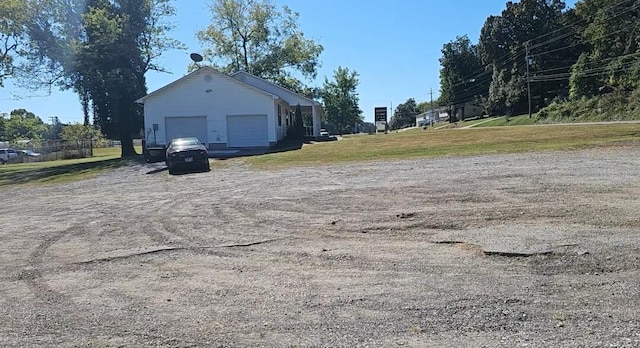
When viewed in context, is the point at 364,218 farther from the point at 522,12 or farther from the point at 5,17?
the point at 522,12

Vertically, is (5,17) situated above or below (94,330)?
above

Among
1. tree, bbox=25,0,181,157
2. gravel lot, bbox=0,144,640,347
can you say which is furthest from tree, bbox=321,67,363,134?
gravel lot, bbox=0,144,640,347

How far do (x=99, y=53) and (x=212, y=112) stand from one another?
869 centimetres

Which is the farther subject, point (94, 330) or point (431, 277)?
point (431, 277)

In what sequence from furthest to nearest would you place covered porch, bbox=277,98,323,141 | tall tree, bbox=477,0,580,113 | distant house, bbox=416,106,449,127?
distant house, bbox=416,106,449,127 → tall tree, bbox=477,0,580,113 → covered porch, bbox=277,98,323,141

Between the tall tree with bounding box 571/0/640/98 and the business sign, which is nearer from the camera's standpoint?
the tall tree with bounding box 571/0/640/98

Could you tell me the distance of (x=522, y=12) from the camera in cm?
7525

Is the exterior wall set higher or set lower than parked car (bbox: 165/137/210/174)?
higher

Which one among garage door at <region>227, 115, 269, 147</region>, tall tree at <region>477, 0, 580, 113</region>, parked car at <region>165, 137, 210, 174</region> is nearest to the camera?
parked car at <region>165, 137, 210, 174</region>

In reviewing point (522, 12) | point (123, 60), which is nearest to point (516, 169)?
point (123, 60)

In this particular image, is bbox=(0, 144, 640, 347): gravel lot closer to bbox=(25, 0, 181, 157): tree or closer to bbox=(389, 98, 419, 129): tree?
bbox=(25, 0, 181, 157): tree

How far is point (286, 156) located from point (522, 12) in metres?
63.7

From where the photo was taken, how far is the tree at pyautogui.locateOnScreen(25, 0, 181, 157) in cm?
3338

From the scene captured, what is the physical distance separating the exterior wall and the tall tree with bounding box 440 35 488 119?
69.4 m
